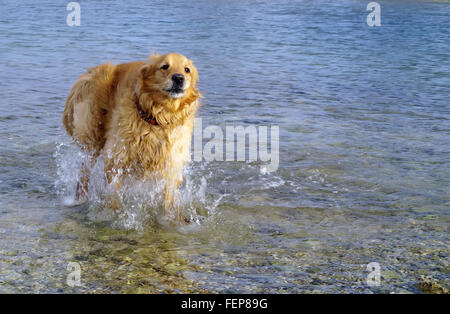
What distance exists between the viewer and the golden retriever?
5.11 metres

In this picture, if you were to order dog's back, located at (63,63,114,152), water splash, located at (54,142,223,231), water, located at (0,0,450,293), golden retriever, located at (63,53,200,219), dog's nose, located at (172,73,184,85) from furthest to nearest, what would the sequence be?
dog's back, located at (63,63,114,152), water splash, located at (54,142,223,231), golden retriever, located at (63,53,200,219), dog's nose, located at (172,73,184,85), water, located at (0,0,450,293)

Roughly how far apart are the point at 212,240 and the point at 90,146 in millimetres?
1771

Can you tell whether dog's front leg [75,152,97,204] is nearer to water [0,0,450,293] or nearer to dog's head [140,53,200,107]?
water [0,0,450,293]

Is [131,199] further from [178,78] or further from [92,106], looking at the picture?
[178,78]

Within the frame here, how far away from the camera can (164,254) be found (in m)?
4.59

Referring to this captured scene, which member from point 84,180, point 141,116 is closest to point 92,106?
point 141,116

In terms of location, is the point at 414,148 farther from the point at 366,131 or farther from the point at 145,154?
the point at 145,154

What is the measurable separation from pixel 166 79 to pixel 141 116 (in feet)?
1.43

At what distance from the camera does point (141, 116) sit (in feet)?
17.0

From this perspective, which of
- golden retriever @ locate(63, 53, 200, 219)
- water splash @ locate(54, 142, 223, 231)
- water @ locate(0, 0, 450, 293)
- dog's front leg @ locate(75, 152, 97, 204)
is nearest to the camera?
water @ locate(0, 0, 450, 293)

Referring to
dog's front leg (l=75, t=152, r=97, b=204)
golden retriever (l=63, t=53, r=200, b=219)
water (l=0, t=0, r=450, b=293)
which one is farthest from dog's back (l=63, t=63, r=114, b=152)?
water (l=0, t=0, r=450, b=293)

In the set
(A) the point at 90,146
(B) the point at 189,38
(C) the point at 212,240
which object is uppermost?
(B) the point at 189,38

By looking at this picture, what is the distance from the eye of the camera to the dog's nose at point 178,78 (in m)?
5.00

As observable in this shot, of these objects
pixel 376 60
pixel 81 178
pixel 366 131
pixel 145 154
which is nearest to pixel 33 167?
pixel 81 178
